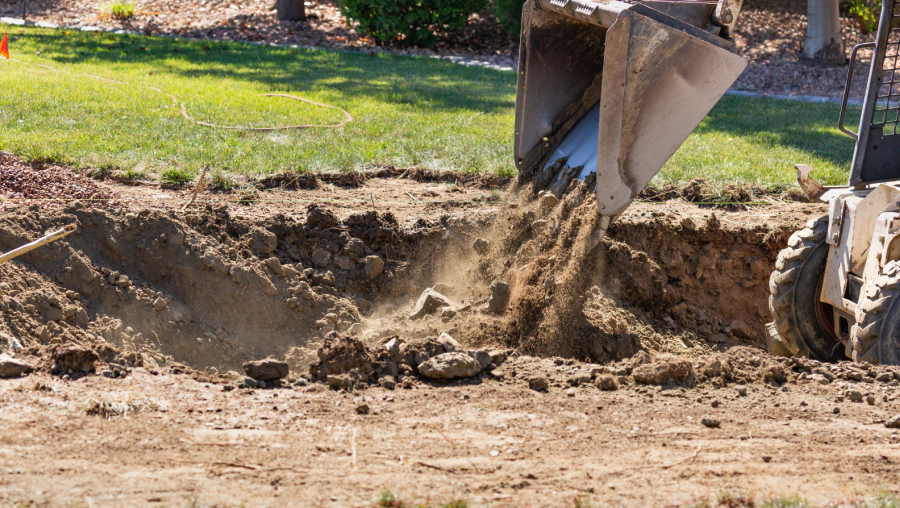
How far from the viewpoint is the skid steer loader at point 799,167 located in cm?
449

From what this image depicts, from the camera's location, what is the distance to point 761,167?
8.30 metres

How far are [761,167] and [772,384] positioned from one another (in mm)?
4547

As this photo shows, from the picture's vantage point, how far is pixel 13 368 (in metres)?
3.93

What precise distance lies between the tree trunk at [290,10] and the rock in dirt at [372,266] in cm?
1315

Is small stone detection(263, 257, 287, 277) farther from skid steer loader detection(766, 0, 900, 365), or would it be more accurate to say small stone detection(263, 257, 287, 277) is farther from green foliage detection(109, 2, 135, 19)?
green foliage detection(109, 2, 135, 19)

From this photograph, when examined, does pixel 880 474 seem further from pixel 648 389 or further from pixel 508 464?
pixel 508 464

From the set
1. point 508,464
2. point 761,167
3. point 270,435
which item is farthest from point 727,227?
point 270,435

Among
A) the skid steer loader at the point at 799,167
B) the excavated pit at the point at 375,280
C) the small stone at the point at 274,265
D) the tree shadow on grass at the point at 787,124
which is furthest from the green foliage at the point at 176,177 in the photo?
the tree shadow on grass at the point at 787,124

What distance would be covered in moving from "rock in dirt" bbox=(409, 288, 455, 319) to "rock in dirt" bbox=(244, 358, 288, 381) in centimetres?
169

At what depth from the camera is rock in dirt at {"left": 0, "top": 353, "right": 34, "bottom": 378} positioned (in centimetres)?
392

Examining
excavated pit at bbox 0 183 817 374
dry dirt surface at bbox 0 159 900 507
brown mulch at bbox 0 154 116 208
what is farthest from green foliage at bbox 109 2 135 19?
excavated pit at bbox 0 183 817 374

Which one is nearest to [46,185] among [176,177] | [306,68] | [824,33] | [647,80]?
[176,177]

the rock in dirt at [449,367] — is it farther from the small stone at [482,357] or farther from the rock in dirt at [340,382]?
the rock in dirt at [340,382]

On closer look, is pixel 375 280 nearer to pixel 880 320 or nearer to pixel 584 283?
pixel 584 283
